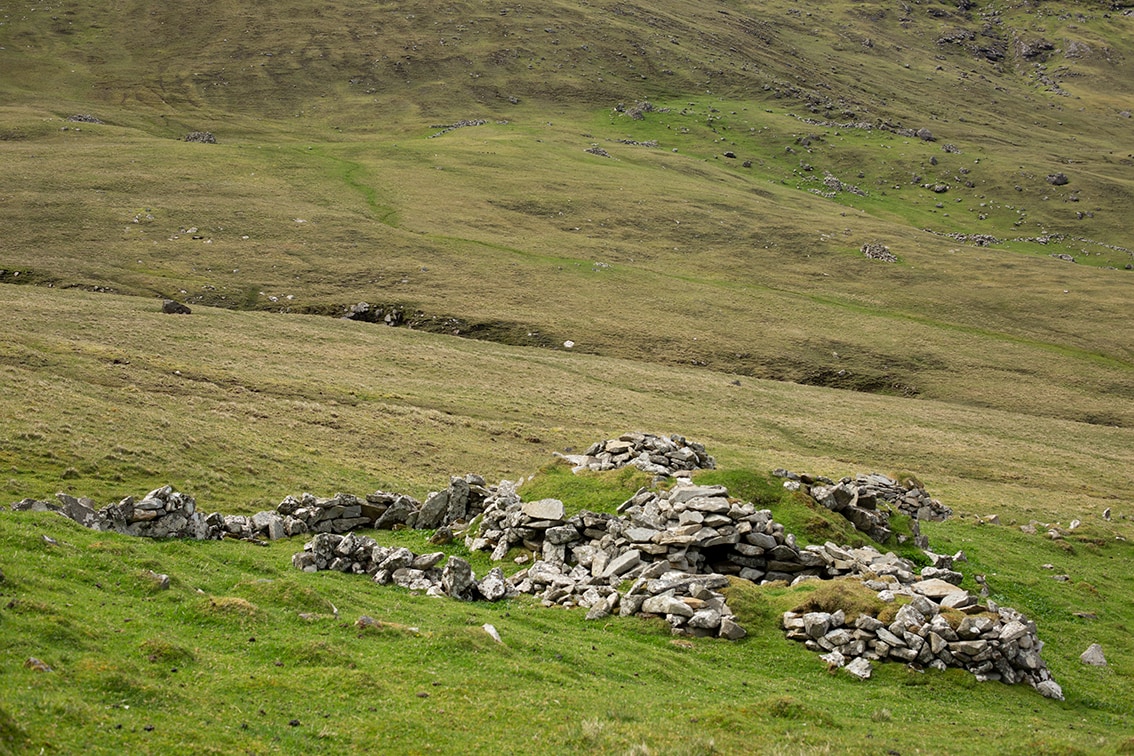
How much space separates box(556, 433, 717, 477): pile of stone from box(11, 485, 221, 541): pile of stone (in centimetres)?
1428

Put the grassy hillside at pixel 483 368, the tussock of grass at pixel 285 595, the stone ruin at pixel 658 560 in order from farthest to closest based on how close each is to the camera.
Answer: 1. the stone ruin at pixel 658 560
2. the tussock of grass at pixel 285 595
3. the grassy hillside at pixel 483 368

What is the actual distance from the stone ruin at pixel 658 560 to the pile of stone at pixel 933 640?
4 centimetres

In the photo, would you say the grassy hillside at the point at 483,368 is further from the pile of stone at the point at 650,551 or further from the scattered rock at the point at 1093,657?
the pile of stone at the point at 650,551

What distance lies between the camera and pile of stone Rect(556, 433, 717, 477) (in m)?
35.9

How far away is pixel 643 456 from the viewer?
3625 cm

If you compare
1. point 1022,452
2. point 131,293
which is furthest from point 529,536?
point 131,293

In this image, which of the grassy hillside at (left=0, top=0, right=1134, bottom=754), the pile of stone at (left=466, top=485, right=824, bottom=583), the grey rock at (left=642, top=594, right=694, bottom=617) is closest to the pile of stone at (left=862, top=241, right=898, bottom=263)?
the grassy hillside at (left=0, top=0, right=1134, bottom=754)

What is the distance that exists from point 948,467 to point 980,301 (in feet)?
195

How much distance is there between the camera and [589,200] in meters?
130

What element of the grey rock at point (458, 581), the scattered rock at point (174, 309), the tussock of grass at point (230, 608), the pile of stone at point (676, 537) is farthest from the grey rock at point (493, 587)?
the scattered rock at point (174, 309)

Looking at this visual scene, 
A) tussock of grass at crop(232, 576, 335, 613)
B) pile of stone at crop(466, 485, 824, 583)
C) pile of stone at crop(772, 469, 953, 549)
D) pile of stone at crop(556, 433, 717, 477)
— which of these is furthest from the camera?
pile of stone at crop(556, 433, 717, 477)

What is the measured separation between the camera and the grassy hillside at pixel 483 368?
17.4m

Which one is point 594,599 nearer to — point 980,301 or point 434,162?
point 980,301

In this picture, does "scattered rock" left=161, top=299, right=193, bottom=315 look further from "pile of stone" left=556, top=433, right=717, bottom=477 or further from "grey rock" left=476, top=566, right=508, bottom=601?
"grey rock" left=476, top=566, right=508, bottom=601
